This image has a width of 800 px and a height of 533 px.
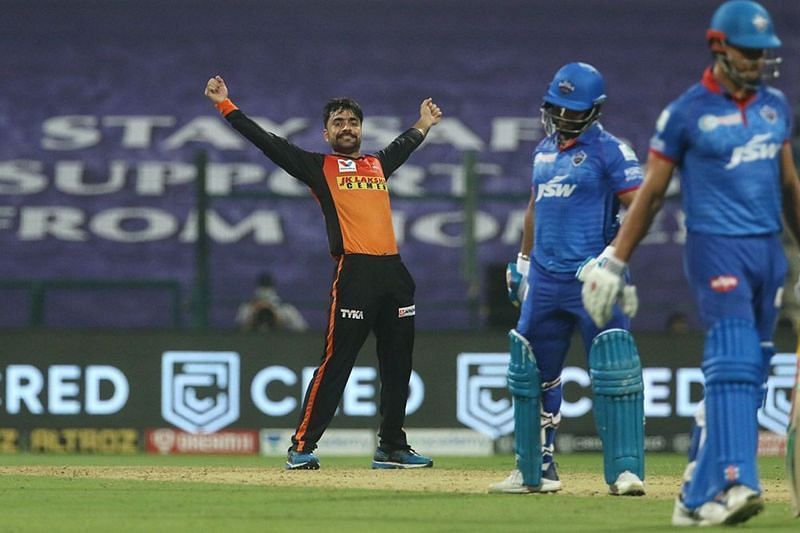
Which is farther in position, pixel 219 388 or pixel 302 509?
pixel 219 388

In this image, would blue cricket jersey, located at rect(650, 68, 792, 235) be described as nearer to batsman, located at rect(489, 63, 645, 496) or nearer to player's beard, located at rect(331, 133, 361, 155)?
batsman, located at rect(489, 63, 645, 496)

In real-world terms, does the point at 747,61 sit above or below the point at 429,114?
below

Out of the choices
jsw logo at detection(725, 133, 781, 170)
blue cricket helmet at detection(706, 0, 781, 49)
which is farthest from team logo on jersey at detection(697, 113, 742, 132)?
blue cricket helmet at detection(706, 0, 781, 49)

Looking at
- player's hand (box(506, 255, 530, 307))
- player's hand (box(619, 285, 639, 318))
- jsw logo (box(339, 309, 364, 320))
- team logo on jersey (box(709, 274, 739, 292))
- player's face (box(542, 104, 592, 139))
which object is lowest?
Result: player's hand (box(619, 285, 639, 318))

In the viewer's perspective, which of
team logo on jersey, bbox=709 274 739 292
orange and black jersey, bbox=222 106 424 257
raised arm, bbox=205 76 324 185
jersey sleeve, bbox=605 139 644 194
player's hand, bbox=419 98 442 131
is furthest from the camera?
player's hand, bbox=419 98 442 131

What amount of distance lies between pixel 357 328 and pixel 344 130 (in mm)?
1206

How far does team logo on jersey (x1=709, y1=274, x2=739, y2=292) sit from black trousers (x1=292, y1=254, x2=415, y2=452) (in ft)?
11.7

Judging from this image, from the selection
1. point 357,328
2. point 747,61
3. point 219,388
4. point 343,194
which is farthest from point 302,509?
point 219,388

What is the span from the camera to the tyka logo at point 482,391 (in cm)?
1488

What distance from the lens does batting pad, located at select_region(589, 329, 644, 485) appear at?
8.20m

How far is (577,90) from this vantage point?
836 centimetres

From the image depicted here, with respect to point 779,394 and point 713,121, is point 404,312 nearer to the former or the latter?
point 713,121

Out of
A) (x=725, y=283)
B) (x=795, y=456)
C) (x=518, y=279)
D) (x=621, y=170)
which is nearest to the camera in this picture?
(x=725, y=283)

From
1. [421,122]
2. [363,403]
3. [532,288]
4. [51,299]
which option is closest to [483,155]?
[51,299]
